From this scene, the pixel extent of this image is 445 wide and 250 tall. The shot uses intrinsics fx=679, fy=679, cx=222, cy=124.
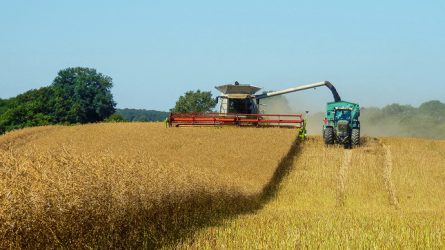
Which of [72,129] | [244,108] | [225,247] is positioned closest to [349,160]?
[244,108]

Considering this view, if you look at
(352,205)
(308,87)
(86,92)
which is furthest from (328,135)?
(86,92)

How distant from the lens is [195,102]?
94625 millimetres

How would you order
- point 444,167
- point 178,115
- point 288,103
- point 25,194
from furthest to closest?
point 288,103 < point 178,115 < point 444,167 < point 25,194

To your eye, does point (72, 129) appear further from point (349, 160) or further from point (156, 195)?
point (156, 195)

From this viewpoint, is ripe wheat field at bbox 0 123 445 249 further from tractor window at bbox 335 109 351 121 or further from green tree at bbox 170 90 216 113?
green tree at bbox 170 90 216 113

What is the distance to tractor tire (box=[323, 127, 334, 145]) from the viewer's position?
31688 mm

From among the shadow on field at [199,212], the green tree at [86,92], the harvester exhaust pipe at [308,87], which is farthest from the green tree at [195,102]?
the shadow on field at [199,212]

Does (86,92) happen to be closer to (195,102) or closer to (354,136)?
(195,102)

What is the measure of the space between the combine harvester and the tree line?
38.9 metres

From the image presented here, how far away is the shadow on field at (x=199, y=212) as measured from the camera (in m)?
11.6

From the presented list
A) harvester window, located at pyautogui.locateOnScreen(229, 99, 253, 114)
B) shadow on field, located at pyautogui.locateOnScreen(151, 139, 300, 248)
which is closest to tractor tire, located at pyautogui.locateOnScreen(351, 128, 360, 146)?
harvester window, located at pyautogui.locateOnScreen(229, 99, 253, 114)

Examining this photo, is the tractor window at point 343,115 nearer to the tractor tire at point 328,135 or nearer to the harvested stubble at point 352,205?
the tractor tire at point 328,135

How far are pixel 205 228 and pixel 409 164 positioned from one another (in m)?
17.8

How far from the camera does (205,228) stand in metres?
12.5
